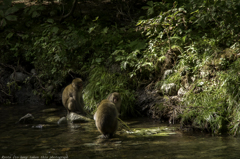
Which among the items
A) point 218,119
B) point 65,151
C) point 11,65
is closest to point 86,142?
point 65,151

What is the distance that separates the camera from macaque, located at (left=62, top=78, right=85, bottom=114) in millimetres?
7910

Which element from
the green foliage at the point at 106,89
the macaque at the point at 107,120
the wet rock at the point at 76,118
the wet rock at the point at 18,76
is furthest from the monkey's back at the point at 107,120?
the wet rock at the point at 18,76

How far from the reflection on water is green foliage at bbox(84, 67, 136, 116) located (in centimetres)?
110

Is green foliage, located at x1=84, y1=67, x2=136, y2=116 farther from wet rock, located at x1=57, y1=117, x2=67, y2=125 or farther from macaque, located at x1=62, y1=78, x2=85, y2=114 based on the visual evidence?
wet rock, located at x1=57, y1=117, x2=67, y2=125

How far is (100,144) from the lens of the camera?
17.4ft

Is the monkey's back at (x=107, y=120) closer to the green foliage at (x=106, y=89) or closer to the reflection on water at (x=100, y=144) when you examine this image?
the reflection on water at (x=100, y=144)

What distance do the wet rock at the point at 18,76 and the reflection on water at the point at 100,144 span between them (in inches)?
152

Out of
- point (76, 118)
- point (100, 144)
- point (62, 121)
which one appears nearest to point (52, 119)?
point (62, 121)

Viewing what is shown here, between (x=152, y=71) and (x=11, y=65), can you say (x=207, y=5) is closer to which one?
(x=152, y=71)

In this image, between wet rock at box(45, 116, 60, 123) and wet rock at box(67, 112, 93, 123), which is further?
wet rock at box(45, 116, 60, 123)

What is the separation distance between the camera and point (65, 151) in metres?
4.89

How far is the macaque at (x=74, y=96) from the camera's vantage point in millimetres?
7910

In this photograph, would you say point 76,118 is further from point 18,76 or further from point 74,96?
point 18,76

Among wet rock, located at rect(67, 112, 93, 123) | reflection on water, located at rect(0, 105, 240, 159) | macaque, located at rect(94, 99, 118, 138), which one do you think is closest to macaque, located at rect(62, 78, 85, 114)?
wet rock, located at rect(67, 112, 93, 123)
